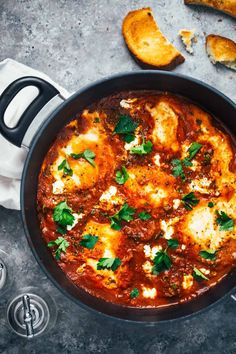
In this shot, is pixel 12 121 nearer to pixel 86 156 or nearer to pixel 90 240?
pixel 86 156

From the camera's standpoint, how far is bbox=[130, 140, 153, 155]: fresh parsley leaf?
12.3 feet

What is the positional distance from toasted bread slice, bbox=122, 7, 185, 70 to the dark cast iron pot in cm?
27

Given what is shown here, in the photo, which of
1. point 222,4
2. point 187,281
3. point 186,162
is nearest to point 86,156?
point 186,162

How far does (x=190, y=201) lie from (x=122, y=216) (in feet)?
1.41

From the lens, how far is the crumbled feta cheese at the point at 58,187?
12.4 feet

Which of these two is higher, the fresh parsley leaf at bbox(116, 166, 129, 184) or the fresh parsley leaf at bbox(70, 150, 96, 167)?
the fresh parsley leaf at bbox(70, 150, 96, 167)

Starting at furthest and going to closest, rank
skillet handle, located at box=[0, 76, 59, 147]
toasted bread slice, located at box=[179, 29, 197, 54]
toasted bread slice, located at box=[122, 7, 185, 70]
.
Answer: toasted bread slice, located at box=[179, 29, 197, 54]
toasted bread slice, located at box=[122, 7, 185, 70]
skillet handle, located at box=[0, 76, 59, 147]

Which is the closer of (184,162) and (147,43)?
(184,162)

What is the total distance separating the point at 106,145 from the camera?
12.4ft

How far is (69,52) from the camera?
13.5 ft

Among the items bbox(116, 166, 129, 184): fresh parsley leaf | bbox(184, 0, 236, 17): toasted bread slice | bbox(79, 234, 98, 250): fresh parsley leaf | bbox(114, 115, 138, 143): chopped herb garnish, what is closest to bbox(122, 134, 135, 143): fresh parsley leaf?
bbox(114, 115, 138, 143): chopped herb garnish

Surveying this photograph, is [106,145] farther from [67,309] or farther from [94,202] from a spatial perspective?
[67,309]

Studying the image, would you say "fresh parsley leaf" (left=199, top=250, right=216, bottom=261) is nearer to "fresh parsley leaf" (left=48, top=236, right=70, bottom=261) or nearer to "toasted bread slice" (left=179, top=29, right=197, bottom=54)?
"fresh parsley leaf" (left=48, top=236, right=70, bottom=261)

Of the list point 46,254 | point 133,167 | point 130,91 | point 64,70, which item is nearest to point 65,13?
point 64,70
